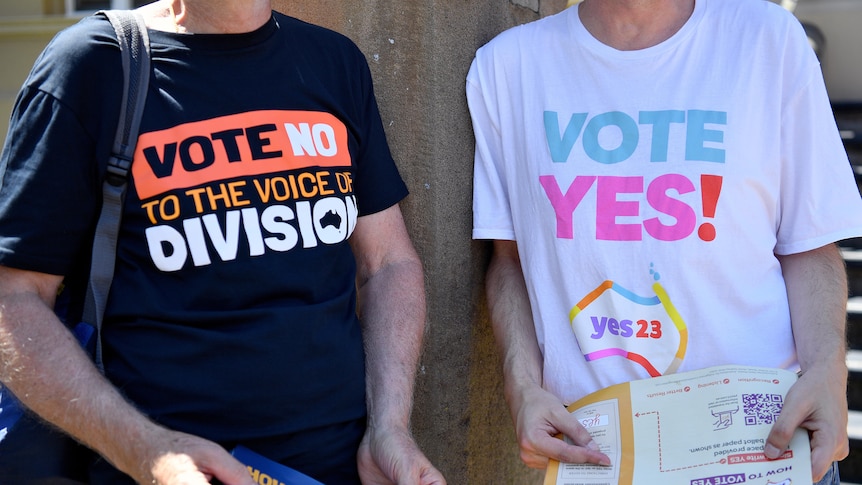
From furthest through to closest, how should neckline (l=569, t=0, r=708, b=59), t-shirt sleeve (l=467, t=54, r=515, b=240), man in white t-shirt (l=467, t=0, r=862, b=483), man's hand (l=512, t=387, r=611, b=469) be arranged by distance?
t-shirt sleeve (l=467, t=54, r=515, b=240) → neckline (l=569, t=0, r=708, b=59) → man in white t-shirt (l=467, t=0, r=862, b=483) → man's hand (l=512, t=387, r=611, b=469)

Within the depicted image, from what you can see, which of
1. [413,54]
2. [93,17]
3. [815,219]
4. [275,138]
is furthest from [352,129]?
[815,219]

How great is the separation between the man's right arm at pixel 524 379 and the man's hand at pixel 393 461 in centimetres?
26

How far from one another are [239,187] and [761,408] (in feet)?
3.70

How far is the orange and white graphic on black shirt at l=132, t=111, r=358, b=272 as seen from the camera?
5.78 feet

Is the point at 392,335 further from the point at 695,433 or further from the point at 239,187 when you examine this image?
the point at 695,433

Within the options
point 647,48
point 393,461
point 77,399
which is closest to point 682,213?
point 647,48

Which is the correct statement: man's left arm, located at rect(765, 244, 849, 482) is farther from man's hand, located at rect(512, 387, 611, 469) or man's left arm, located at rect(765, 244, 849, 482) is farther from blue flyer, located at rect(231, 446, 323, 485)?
blue flyer, located at rect(231, 446, 323, 485)

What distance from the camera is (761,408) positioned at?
1875 millimetres

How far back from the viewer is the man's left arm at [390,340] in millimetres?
1863

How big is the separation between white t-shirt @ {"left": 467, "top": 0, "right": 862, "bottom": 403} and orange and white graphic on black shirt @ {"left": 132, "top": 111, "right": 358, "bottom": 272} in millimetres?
543

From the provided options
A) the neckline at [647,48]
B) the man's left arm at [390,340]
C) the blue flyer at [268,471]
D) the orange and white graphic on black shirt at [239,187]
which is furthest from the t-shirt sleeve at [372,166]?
the blue flyer at [268,471]

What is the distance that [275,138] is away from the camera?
188 cm

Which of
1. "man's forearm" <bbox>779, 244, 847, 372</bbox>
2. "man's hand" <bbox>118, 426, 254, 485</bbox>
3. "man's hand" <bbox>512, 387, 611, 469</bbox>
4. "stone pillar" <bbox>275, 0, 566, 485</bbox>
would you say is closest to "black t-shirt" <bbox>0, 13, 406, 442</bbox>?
"man's hand" <bbox>118, 426, 254, 485</bbox>

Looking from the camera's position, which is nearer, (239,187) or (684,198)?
(239,187)
